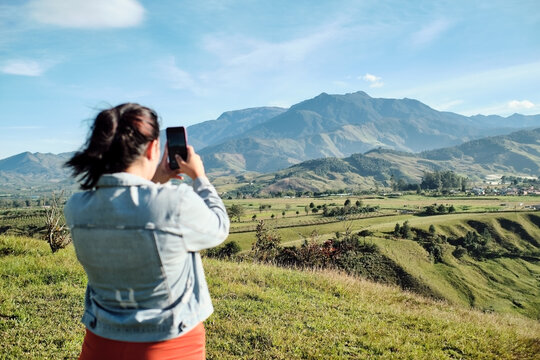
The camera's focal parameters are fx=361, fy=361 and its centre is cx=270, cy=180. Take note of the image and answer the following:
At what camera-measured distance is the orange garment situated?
2.03m

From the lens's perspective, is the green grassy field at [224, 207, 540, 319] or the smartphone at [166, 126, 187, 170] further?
the green grassy field at [224, 207, 540, 319]

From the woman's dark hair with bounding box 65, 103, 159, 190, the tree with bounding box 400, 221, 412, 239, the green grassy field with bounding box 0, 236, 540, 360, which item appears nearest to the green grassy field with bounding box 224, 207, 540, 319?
the tree with bounding box 400, 221, 412, 239

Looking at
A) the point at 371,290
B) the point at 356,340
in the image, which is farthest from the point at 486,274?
the point at 356,340

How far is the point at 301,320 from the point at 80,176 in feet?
19.5

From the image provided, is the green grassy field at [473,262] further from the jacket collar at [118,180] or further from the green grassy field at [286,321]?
the jacket collar at [118,180]

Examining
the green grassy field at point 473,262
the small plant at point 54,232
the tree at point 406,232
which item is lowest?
the green grassy field at point 473,262

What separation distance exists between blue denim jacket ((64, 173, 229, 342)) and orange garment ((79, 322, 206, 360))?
0.05 meters

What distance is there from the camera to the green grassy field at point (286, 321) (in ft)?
19.0

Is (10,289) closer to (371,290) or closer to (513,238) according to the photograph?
(371,290)

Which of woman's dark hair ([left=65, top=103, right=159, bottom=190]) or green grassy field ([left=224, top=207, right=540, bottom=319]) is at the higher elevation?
woman's dark hair ([left=65, top=103, right=159, bottom=190])

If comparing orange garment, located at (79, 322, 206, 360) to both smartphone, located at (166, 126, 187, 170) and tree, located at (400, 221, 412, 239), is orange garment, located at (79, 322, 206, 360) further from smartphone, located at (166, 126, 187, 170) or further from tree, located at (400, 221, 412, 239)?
tree, located at (400, 221, 412, 239)

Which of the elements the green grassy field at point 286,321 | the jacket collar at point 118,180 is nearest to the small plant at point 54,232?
the green grassy field at point 286,321

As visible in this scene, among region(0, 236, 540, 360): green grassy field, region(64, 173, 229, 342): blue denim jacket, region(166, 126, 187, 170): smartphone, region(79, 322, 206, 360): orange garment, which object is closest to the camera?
region(64, 173, 229, 342): blue denim jacket

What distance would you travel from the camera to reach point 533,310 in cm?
4853
